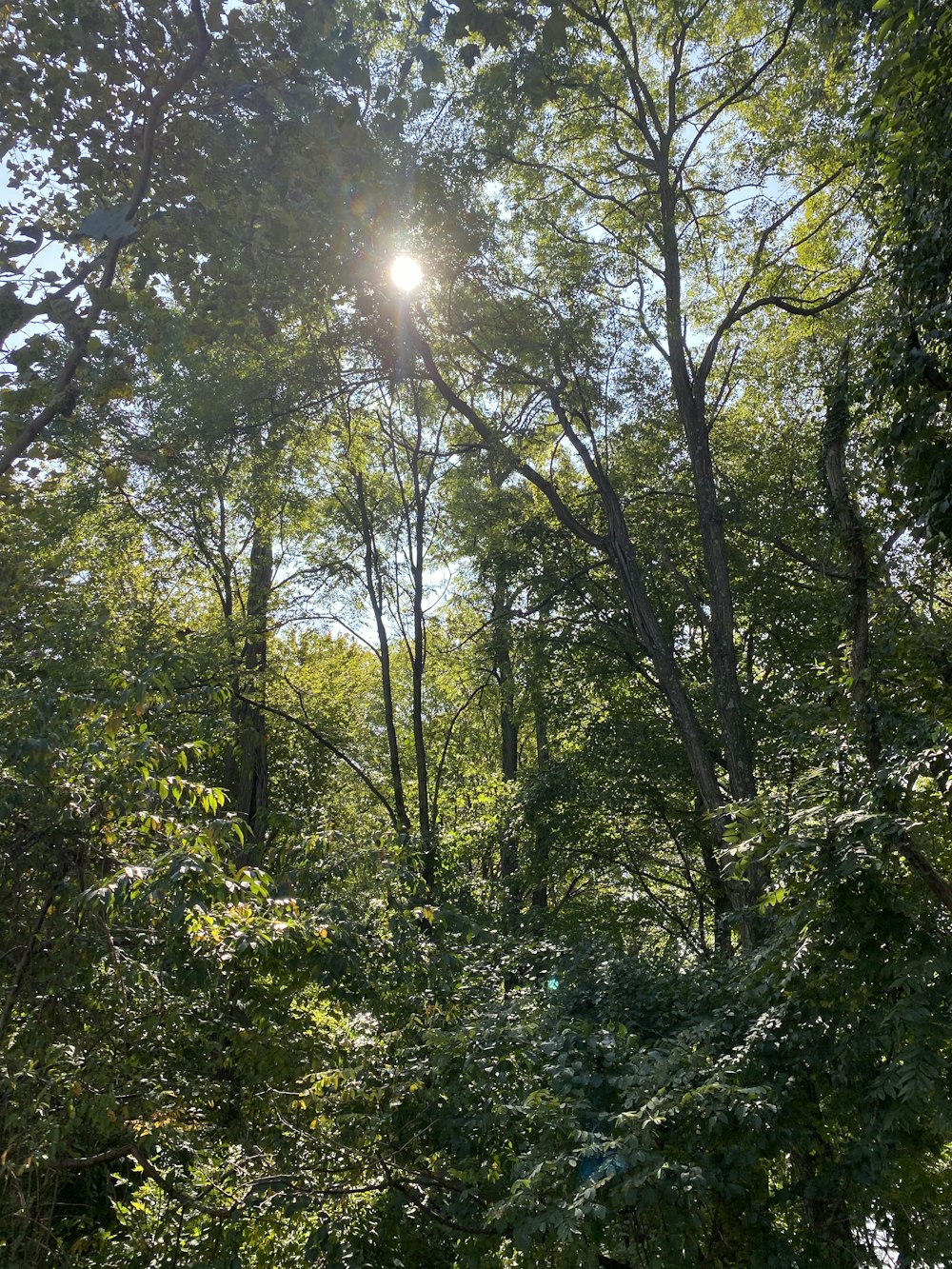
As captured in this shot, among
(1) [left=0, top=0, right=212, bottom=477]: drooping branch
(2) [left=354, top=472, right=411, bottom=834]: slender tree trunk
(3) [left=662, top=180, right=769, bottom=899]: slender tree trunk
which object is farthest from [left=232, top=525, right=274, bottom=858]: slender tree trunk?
(1) [left=0, top=0, right=212, bottom=477]: drooping branch

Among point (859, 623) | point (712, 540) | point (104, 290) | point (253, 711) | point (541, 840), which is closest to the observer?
point (104, 290)

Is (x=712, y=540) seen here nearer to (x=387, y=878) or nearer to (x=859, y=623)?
(x=859, y=623)

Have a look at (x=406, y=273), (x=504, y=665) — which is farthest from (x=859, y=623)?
(x=504, y=665)

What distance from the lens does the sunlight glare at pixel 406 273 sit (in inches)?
352

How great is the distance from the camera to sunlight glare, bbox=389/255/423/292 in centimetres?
893

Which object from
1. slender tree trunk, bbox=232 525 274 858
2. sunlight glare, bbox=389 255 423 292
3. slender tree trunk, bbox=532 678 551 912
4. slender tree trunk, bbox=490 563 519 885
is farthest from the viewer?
slender tree trunk, bbox=490 563 519 885

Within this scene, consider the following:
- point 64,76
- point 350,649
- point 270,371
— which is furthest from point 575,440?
point 350,649

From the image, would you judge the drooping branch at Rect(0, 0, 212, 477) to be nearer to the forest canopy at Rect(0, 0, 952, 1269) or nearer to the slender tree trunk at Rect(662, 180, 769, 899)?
the forest canopy at Rect(0, 0, 952, 1269)

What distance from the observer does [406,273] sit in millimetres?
9227

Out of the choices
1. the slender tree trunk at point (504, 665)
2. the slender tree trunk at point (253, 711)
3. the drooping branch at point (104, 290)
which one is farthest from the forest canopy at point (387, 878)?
the slender tree trunk at point (504, 665)

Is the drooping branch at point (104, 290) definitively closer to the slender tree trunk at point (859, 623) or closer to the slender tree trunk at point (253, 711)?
the slender tree trunk at point (859, 623)

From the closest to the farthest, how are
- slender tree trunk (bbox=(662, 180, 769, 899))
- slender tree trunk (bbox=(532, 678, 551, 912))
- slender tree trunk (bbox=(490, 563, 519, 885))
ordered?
1. slender tree trunk (bbox=(662, 180, 769, 899))
2. slender tree trunk (bbox=(532, 678, 551, 912))
3. slender tree trunk (bbox=(490, 563, 519, 885))

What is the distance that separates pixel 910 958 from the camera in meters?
4.12

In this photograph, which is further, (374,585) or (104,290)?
(374,585)
